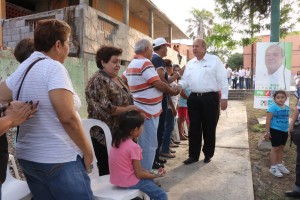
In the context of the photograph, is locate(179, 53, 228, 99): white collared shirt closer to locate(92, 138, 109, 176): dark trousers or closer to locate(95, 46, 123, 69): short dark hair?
locate(95, 46, 123, 69): short dark hair

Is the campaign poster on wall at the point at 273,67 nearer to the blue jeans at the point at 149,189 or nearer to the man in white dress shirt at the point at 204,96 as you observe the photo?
the man in white dress shirt at the point at 204,96

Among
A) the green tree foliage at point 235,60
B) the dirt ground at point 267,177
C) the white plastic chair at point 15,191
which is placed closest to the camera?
the white plastic chair at point 15,191

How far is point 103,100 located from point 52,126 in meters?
1.05

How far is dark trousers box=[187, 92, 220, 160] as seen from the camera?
452 cm

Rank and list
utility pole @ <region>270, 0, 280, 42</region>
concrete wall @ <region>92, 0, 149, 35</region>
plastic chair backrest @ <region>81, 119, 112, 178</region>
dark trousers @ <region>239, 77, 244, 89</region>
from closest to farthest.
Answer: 1. plastic chair backrest @ <region>81, 119, 112, 178</region>
2. utility pole @ <region>270, 0, 280, 42</region>
3. concrete wall @ <region>92, 0, 149, 35</region>
4. dark trousers @ <region>239, 77, 244, 89</region>

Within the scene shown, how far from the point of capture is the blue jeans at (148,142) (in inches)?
127

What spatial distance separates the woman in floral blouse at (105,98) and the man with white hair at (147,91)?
42 cm

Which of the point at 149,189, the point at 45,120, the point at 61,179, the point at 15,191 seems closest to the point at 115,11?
the point at 149,189

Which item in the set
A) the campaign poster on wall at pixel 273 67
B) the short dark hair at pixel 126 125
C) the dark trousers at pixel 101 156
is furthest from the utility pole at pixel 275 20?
the dark trousers at pixel 101 156

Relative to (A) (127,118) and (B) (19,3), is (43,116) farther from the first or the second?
(B) (19,3)

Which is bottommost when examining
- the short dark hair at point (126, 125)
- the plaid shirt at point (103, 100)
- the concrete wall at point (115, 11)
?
the short dark hair at point (126, 125)

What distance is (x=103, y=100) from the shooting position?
2711mm

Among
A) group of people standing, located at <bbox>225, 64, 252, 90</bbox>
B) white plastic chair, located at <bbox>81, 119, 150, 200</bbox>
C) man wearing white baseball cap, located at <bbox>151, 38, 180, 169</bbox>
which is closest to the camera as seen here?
white plastic chair, located at <bbox>81, 119, 150, 200</bbox>

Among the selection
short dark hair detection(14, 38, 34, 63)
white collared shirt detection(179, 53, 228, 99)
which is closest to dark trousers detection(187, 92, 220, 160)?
white collared shirt detection(179, 53, 228, 99)
